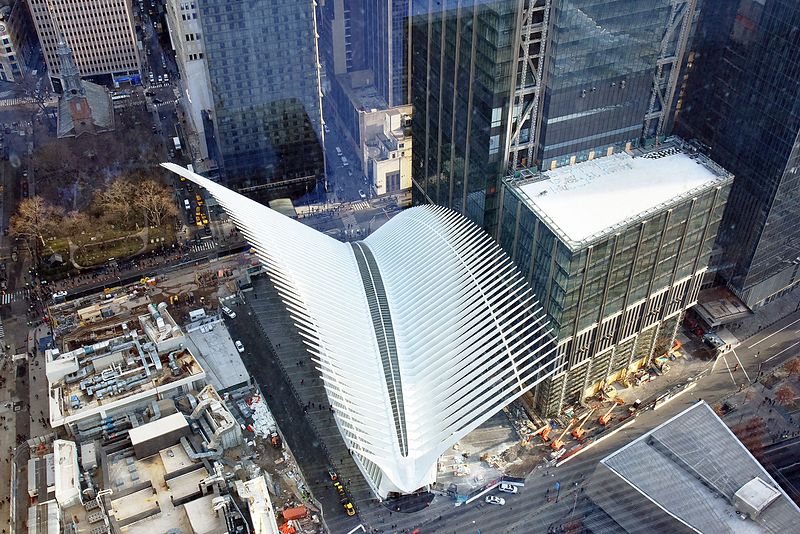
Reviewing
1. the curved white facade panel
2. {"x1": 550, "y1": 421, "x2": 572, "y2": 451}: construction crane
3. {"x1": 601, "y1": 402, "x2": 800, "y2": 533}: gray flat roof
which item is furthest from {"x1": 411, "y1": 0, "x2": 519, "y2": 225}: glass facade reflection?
{"x1": 601, "y1": 402, "x2": 800, "y2": 533}: gray flat roof

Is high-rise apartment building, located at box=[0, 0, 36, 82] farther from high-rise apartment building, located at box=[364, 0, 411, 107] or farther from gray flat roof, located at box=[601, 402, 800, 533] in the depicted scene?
gray flat roof, located at box=[601, 402, 800, 533]

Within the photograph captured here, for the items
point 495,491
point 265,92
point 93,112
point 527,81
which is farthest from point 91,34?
point 495,491

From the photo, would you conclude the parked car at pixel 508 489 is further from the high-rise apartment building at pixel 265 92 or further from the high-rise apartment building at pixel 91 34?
the high-rise apartment building at pixel 91 34

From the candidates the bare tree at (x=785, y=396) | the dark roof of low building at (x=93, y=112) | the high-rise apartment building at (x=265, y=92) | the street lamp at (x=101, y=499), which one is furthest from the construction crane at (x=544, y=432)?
the dark roof of low building at (x=93, y=112)

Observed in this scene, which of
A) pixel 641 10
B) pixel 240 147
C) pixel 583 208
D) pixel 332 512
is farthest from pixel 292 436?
pixel 641 10

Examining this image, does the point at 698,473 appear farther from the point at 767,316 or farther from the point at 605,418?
the point at 767,316

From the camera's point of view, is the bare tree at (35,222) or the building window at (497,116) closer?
the building window at (497,116)

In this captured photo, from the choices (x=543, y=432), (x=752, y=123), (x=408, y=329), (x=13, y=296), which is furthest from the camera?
(x=13, y=296)
